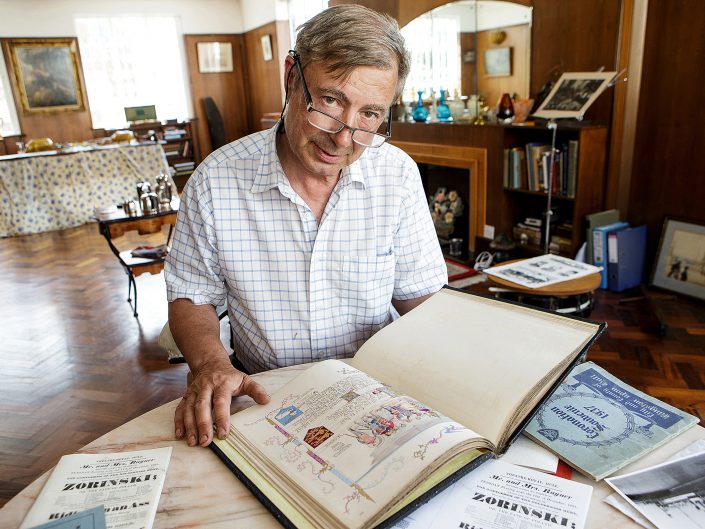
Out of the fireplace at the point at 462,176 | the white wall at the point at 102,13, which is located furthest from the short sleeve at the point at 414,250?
the white wall at the point at 102,13

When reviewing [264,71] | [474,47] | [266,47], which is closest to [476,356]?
[474,47]

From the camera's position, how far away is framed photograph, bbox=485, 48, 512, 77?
157 inches

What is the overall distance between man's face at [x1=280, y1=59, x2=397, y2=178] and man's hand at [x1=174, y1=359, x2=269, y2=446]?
48 cm

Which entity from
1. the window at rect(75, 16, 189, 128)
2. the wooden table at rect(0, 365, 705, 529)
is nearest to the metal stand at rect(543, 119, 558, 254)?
the wooden table at rect(0, 365, 705, 529)

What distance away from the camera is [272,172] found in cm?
121

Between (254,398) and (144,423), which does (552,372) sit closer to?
(254,398)

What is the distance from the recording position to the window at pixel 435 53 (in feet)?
14.8

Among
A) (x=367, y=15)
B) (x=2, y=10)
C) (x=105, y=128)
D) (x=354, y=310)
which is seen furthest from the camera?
(x=105, y=128)

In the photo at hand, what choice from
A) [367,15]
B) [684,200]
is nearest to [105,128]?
[684,200]

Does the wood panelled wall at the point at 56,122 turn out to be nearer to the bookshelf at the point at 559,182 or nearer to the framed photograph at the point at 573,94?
the bookshelf at the point at 559,182

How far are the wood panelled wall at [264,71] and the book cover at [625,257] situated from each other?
18.7 feet

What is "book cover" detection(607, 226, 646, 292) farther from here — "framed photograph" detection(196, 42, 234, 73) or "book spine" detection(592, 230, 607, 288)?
"framed photograph" detection(196, 42, 234, 73)

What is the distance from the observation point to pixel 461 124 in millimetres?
4199

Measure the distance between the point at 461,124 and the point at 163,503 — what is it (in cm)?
393
